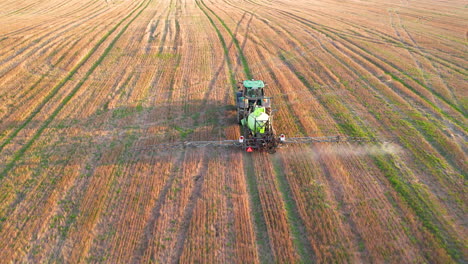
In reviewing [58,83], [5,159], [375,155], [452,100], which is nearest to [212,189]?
[375,155]

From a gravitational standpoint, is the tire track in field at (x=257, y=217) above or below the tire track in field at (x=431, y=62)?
below

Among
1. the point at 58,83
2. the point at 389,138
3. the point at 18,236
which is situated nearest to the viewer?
the point at 18,236

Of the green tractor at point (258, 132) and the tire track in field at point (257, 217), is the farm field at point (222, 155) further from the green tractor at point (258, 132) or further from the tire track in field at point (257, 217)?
the green tractor at point (258, 132)

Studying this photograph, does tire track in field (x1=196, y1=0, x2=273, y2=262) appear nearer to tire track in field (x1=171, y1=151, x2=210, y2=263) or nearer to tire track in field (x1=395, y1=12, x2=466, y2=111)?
tire track in field (x1=171, y1=151, x2=210, y2=263)

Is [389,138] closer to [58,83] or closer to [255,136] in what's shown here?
[255,136]

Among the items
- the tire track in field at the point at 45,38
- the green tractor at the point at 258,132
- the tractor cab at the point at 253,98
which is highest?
the tire track in field at the point at 45,38

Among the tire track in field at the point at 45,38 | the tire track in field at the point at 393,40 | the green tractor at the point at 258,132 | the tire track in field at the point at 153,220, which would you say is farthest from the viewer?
the tire track in field at the point at 45,38

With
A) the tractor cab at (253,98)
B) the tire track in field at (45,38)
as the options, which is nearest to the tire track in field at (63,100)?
the tire track in field at (45,38)

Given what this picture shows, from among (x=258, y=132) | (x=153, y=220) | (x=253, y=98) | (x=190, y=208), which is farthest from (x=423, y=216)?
(x=153, y=220)
